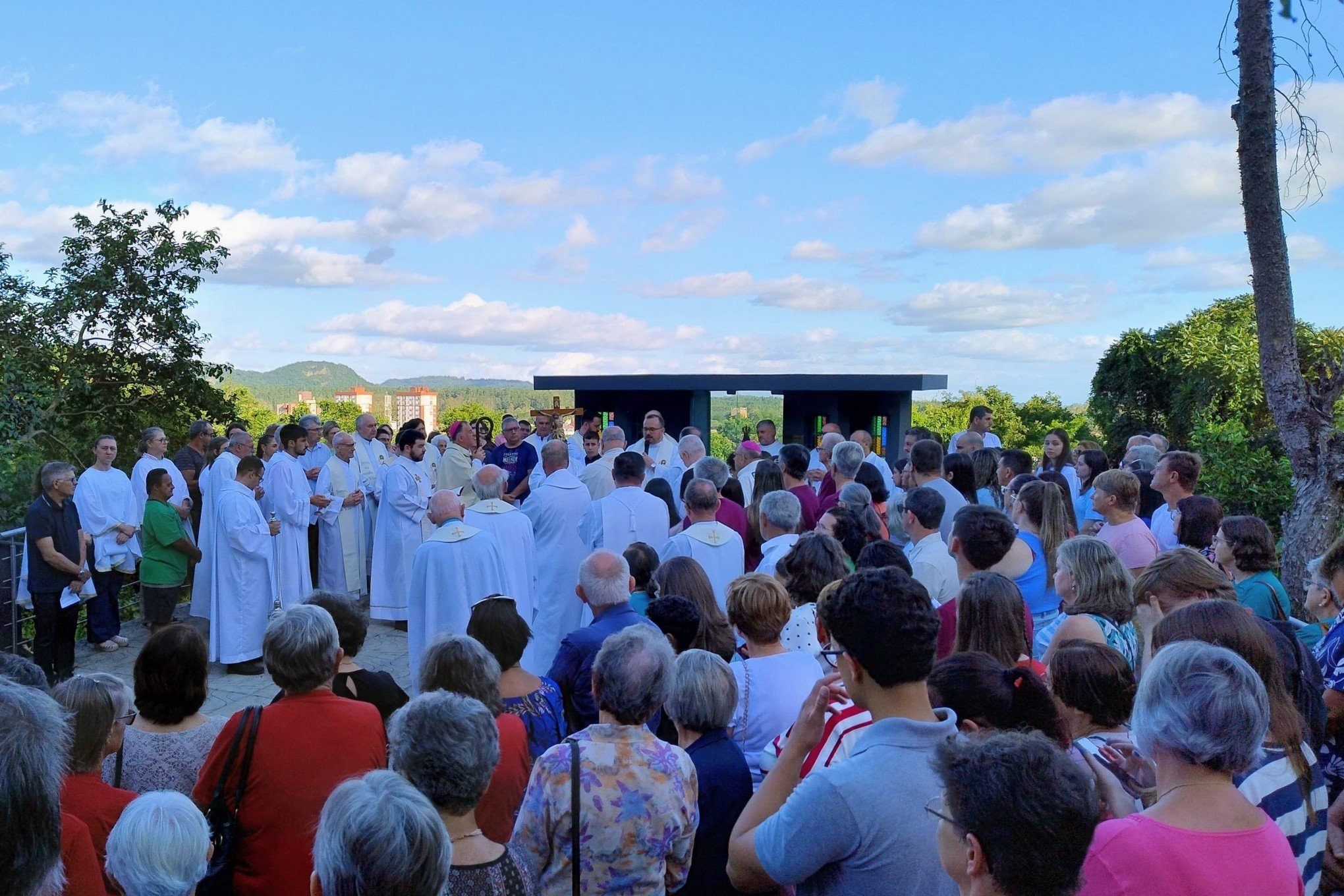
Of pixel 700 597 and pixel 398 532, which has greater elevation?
pixel 700 597

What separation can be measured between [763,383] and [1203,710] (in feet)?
55.2

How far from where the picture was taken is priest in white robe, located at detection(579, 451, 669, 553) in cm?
749

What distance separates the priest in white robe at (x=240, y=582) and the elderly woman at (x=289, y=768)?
545 centimetres

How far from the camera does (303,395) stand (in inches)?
5487

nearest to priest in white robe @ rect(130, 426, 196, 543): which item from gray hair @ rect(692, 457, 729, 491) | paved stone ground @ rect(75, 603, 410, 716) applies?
paved stone ground @ rect(75, 603, 410, 716)

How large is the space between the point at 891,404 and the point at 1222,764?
56.2 feet

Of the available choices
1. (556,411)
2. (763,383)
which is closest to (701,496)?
(556,411)

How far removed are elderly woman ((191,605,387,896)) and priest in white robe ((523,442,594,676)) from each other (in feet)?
15.9

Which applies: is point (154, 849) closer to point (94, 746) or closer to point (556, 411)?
point (94, 746)

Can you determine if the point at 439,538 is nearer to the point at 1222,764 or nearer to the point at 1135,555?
the point at 1135,555

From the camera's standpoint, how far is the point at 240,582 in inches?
326

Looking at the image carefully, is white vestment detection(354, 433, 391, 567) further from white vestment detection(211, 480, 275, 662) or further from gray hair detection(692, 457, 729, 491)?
gray hair detection(692, 457, 729, 491)

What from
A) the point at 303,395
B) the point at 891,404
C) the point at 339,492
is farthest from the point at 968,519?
the point at 303,395

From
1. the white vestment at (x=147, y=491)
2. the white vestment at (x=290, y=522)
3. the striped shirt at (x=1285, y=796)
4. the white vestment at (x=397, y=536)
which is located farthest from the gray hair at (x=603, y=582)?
the white vestment at (x=397, y=536)
